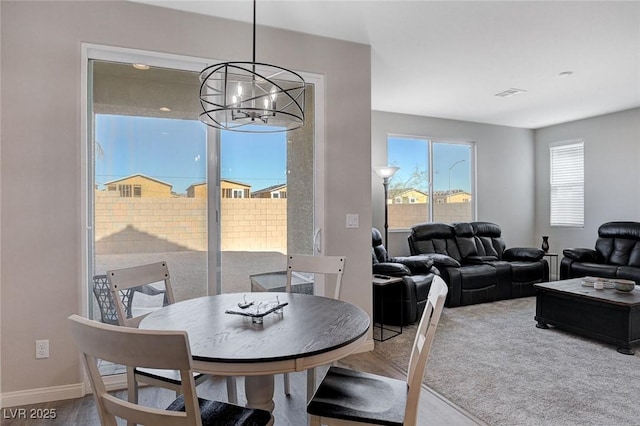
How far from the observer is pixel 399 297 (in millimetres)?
3998

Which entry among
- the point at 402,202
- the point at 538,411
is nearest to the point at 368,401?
the point at 538,411

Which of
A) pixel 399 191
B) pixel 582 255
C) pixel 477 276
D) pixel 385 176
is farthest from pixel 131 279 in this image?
pixel 582 255

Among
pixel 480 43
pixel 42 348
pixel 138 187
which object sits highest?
pixel 480 43

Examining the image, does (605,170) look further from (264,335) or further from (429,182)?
(264,335)

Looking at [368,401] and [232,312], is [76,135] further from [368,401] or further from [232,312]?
[368,401]

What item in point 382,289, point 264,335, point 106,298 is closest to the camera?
point 264,335

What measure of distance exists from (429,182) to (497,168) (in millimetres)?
1496

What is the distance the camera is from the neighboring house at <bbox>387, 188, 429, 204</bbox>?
19.1 ft

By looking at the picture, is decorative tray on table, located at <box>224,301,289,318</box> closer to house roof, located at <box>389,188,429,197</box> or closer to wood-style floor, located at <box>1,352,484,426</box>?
wood-style floor, located at <box>1,352,484,426</box>

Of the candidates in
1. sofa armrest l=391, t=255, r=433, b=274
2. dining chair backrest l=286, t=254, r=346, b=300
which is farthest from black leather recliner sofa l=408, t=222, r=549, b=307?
dining chair backrest l=286, t=254, r=346, b=300

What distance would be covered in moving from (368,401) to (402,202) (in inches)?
181

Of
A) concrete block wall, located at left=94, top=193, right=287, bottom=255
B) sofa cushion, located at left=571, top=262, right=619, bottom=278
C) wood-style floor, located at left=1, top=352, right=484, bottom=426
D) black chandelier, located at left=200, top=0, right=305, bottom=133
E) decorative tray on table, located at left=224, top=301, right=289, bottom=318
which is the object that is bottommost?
wood-style floor, located at left=1, top=352, right=484, bottom=426

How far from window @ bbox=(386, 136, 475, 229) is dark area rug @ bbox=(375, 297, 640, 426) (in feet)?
7.24

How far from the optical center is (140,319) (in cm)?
215
